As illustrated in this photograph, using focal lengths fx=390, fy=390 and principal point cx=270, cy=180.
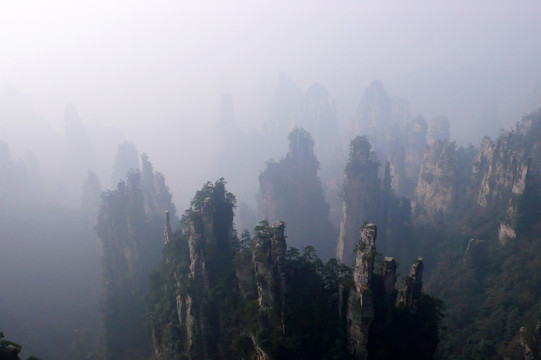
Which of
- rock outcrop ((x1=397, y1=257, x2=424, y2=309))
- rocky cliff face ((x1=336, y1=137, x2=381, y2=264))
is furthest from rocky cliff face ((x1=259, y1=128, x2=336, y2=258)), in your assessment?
rock outcrop ((x1=397, y1=257, x2=424, y2=309))

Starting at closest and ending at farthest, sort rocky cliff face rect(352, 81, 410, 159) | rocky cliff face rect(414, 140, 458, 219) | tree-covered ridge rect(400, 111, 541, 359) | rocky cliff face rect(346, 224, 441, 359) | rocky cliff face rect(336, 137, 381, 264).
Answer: rocky cliff face rect(346, 224, 441, 359) → tree-covered ridge rect(400, 111, 541, 359) → rocky cliff face rect(336, 137, 381, 264) → rocky cliff face rect(414, 140, 458, 219) → rocky cliff face rect(352, 81, 410, 159)

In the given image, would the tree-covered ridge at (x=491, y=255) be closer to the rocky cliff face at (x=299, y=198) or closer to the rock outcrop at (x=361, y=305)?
the rock outcrop at (x=361, y=305)

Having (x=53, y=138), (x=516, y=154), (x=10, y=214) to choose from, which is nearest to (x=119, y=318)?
(x=10, y=214)

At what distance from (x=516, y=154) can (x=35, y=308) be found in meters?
63.2

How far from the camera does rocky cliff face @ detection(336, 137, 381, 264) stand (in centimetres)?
5312

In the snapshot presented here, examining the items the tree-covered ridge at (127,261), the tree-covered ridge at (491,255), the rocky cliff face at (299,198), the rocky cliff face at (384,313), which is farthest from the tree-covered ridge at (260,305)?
the rocky cliff face at (299,198)

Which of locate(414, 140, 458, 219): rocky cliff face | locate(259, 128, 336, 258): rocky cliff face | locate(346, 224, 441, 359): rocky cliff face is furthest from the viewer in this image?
locate(259, 128, 336, 258): rocky cliff face

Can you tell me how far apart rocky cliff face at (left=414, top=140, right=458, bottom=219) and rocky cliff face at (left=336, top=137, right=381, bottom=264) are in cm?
1136

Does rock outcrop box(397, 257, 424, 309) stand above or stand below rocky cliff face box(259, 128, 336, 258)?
below

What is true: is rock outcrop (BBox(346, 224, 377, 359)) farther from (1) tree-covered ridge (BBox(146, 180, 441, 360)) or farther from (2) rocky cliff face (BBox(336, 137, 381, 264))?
(2) rocky cliff face (BBox(336, 137, 381, 264))

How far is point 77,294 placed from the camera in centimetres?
5409

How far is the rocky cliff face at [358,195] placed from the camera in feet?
174

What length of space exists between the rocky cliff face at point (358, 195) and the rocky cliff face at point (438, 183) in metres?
11.4

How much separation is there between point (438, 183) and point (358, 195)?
14675 mm
